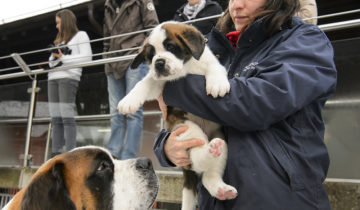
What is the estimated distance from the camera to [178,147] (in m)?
1.76

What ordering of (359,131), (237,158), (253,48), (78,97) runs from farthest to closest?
(78,97), (359,131), (253,48), (237,158)

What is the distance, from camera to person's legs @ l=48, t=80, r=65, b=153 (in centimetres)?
482

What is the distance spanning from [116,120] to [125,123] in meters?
0.13

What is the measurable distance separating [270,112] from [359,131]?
2.42m

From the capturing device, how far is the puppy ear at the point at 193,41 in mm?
1891

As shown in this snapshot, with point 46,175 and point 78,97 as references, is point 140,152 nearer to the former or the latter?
point 78,97

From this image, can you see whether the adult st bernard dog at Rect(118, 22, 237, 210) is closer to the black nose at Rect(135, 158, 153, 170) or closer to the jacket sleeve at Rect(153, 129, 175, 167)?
the jacket sleeve at Rect(153, 129, 175, 167)

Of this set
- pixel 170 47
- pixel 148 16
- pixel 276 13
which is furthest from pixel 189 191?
pixel 148 16

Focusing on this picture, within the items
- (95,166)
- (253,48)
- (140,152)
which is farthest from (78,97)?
(253,48)

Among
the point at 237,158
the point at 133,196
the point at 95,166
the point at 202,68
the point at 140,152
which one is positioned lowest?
the point at 140,152

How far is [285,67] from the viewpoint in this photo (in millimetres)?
1402

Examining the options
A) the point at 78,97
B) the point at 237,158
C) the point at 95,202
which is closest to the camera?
the point at 237,158

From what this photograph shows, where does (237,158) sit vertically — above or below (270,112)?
below

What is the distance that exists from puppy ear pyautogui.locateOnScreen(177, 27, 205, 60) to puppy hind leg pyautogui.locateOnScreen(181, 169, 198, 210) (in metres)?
0.74
